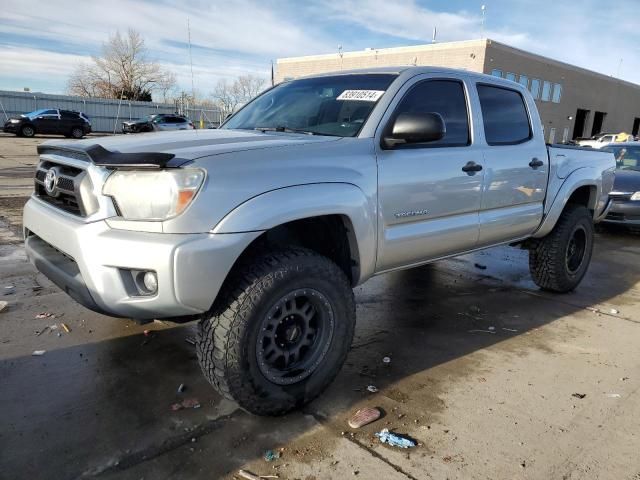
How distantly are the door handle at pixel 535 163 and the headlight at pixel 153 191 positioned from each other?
10.2 feet

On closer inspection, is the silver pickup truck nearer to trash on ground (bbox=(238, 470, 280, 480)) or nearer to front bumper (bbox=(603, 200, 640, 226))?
trash on ground (bbox=(238, 470, 280, 480))

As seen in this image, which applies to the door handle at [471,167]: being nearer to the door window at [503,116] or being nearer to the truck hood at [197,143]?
the door window at [503,116]

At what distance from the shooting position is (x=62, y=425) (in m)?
2.67

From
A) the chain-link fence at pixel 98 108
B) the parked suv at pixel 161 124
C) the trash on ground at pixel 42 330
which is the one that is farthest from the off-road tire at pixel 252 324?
the chain-link fence at pixel 98 108

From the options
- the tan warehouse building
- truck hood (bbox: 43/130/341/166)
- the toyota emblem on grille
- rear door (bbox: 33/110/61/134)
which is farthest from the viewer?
the tan warehouse building

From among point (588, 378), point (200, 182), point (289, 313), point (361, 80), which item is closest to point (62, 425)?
point (289, 313)

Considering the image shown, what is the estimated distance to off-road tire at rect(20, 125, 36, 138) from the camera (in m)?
26.1

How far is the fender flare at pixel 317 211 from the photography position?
2.49 m

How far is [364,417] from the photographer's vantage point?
2836 mm

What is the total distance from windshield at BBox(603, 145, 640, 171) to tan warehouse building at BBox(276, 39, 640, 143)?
2184 centimetres

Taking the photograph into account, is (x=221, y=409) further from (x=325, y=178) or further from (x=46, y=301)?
(x=46, y=301)

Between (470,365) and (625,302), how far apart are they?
263cm

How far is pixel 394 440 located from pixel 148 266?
1.50m

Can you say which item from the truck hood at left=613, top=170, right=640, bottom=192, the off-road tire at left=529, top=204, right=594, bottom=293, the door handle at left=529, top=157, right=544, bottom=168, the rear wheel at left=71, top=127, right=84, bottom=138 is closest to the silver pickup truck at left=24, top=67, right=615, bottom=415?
the door handle at left=529, top=157, right=544, bottom=168
